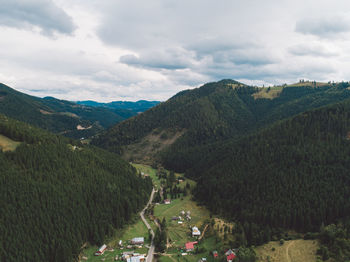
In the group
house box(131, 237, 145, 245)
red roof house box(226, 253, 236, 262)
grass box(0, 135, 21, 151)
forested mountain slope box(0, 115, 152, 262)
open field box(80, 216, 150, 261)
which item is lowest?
open field box(80, 216, 150, 261)

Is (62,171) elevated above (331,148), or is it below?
below

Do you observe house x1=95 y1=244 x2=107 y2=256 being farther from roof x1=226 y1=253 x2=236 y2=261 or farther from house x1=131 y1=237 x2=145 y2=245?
roof x1=226 y1=253 x2=236 y2=261

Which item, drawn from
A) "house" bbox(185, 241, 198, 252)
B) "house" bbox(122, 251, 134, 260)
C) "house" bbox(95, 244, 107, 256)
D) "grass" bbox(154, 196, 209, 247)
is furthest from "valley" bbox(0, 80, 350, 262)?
"grass" bbox(154, 196, 209, 247)

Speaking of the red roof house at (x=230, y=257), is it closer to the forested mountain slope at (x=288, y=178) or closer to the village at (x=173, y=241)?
the village at (x=173, y=241)

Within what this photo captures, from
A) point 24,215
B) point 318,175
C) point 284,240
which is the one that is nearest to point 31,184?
point 24,215

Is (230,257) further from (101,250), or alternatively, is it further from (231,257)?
(101,250)

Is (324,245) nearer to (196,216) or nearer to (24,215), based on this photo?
(196,216)

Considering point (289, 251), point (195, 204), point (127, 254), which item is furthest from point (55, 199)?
point (289, 251)
